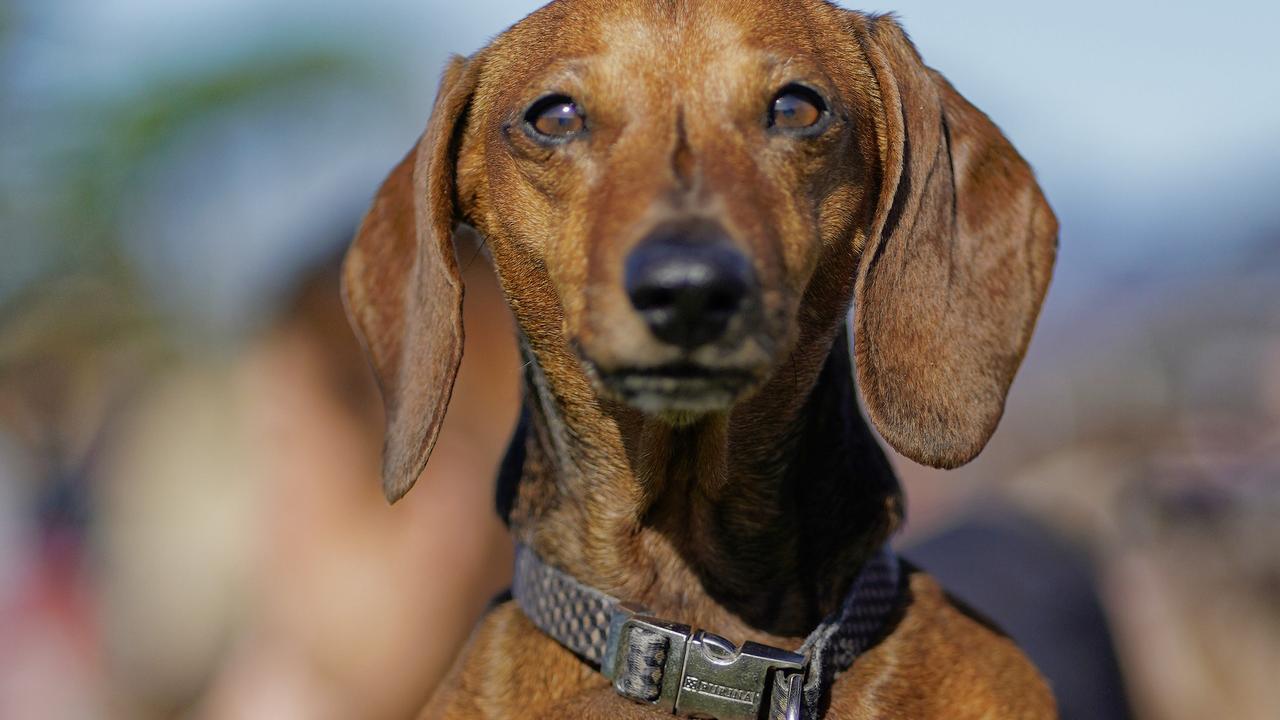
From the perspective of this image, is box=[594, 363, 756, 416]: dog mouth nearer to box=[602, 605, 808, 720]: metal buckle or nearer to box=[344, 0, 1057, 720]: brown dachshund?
box=[344, 0, 1057, 720]: brown dachshund

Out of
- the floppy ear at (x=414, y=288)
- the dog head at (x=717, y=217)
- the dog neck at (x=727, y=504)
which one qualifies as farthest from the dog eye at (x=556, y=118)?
the dog neck at (x=727, y=504)

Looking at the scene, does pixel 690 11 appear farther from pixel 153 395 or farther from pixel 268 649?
pixel 153 395

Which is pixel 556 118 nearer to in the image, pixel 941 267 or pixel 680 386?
pixel 680 386

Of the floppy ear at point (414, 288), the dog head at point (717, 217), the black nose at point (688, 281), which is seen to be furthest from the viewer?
the floppy ear at point (414, 288)

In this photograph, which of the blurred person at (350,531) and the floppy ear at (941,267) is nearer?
the floppy ear at (941,267)

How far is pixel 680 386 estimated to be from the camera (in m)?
2.02

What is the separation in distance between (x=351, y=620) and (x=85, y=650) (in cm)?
319

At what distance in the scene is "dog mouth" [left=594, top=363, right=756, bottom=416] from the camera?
2004 millimetres

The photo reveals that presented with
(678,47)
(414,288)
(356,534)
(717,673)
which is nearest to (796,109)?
(678,47)

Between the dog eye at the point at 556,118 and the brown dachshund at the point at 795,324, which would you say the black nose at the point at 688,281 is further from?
the dog eye at the point at 556,118

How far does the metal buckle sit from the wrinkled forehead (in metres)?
0.94

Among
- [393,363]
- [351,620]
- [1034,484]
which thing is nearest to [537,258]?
[393,363]

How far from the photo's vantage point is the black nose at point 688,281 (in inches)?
75.1

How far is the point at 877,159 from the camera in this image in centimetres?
253
